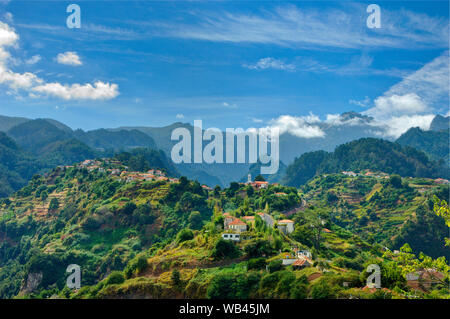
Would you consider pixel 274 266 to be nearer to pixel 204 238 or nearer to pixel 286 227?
pixel 204 238

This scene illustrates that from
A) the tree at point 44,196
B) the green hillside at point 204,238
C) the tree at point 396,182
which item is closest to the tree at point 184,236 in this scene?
the green hillside at point 204,238

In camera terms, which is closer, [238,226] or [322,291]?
[322,291]

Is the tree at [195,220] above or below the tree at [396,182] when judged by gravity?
below

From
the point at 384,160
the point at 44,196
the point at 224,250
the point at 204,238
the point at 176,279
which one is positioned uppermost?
the point at 384,160

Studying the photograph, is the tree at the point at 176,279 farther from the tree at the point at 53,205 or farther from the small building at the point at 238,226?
the tree at the point at 53,205

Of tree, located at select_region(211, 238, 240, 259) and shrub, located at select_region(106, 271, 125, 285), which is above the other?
tree, located at select_region(211, 238, 240, 259)

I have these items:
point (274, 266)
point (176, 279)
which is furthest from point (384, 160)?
point (176, 279)

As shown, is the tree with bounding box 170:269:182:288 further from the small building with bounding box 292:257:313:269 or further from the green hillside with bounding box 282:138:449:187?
the green hillside with bounding box 282:138:449:187

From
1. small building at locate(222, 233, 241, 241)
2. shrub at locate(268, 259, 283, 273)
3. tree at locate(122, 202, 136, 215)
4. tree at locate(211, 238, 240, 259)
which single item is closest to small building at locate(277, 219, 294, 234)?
small building at locate(222, 233, 241, 241)
